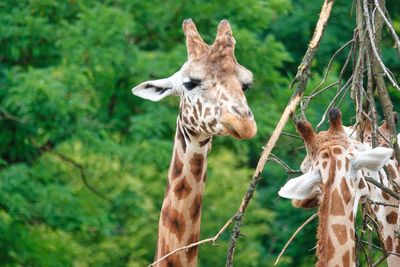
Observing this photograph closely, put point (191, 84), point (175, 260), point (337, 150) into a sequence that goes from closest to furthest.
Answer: point (337, 150) → point (191, 84) → point (175, 260)

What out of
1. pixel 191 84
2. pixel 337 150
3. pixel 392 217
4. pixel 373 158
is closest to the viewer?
pixel 373 158

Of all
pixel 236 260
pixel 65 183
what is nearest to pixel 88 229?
pixel 65 183

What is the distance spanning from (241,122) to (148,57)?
10.2 m

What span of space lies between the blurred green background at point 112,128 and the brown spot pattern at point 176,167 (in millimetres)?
7787

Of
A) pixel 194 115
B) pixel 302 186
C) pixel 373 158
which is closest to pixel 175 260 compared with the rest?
pixel 194 115

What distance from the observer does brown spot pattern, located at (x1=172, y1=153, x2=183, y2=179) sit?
764 centimetres

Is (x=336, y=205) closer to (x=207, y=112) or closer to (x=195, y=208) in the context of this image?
(x=207, y=112)

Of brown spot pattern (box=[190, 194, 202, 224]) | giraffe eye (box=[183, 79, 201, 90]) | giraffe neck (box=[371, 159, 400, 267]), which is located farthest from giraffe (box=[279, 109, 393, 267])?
giraffe neck (box=[371, 159, 400, 267])

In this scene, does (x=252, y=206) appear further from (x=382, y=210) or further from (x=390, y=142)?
(x=390, y=142)

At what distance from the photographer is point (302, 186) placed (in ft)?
22.1

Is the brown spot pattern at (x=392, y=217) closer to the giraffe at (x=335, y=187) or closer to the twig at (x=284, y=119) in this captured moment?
the giraffe at (x=335, y=187)

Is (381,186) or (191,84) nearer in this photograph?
(381,186)

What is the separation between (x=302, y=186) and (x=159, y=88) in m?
1.37

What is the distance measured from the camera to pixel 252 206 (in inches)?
734
